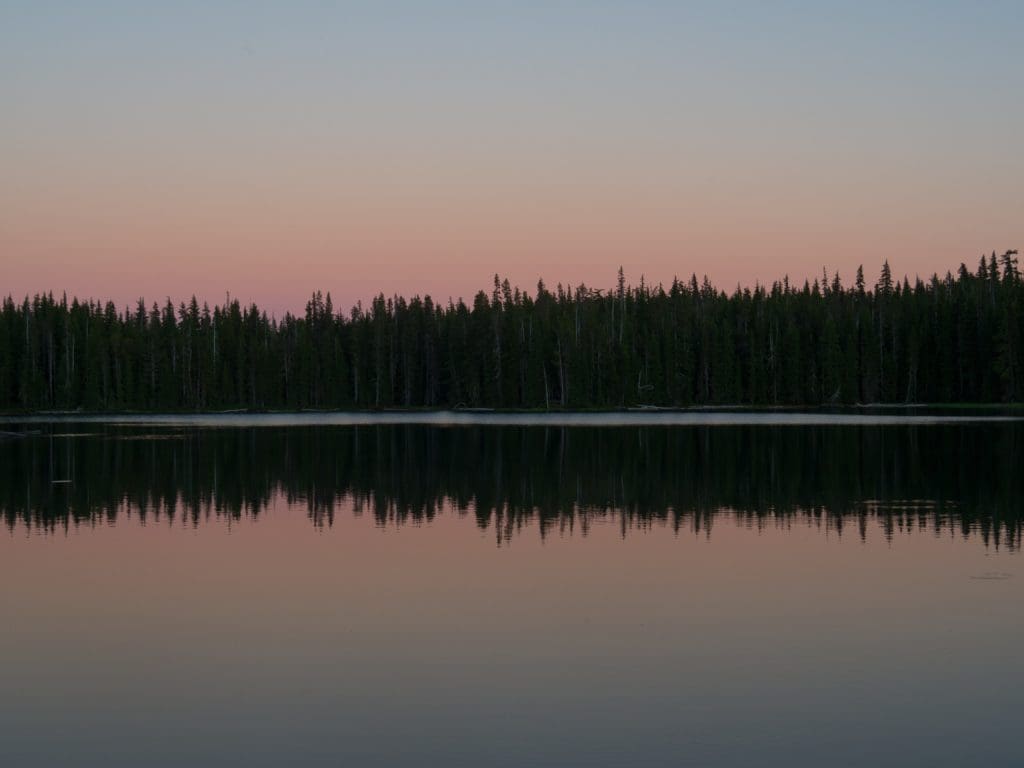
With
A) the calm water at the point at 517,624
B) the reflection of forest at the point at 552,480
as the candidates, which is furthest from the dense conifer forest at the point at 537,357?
the calm water at the point at 517,624

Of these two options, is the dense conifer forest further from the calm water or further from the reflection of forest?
the calm water

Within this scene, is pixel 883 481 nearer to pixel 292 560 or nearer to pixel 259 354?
pixel 292 560

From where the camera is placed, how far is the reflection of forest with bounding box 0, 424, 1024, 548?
105 ft

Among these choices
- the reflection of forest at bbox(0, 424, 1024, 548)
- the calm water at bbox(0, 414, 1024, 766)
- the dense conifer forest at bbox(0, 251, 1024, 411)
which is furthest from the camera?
the dense conifer forest at bbox(0, 251, 1024, 411)

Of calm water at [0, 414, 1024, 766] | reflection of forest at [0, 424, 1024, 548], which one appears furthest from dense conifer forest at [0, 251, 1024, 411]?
calm water at [0, 414, 1024, 766]

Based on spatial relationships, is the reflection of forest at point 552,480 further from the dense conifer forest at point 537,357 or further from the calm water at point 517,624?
the dense conifer forest at point 537,357

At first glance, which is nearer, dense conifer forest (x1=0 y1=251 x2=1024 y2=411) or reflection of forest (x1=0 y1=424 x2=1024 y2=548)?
reflection of forest (x1=0 y1=424 x2=1024 y2=548)

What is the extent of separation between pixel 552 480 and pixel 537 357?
11945cm

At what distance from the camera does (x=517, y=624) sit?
18031mm

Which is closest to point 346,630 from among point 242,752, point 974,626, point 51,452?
point 242,752

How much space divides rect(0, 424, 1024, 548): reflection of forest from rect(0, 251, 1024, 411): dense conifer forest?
87.3 metres

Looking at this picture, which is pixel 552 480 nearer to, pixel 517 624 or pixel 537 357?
pixel 517 624

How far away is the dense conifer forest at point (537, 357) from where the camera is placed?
515ft

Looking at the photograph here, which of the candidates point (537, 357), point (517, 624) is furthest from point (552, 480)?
point (537, 357)
